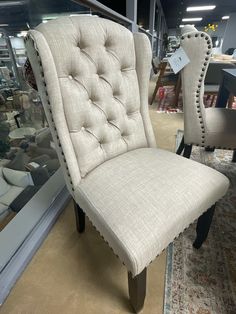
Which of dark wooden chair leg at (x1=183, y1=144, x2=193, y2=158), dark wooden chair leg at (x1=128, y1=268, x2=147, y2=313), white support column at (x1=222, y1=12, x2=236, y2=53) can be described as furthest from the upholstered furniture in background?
white support column at (x1=222, y1=12, x2=236, y2=53)

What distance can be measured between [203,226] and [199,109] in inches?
24.6

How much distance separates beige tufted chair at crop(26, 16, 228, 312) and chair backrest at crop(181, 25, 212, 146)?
24 centimetres

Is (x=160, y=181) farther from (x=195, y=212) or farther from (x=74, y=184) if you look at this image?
(x=74, y=184)

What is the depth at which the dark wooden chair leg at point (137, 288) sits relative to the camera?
0.60 m

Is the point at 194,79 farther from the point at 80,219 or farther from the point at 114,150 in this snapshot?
the point at 80,219

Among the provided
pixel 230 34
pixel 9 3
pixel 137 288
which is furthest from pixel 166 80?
pixel 230 34

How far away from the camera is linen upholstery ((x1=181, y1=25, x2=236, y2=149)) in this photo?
0.94 m

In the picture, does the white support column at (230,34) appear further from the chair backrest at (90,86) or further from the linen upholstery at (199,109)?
the chair backrest at (90,86)

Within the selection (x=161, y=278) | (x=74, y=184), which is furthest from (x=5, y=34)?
(x=161, y=278)

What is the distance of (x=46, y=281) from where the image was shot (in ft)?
2.69

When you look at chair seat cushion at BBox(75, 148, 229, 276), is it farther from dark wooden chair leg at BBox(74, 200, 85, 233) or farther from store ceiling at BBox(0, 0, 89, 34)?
store ceiling at BBox(0, 0, 89, 34)

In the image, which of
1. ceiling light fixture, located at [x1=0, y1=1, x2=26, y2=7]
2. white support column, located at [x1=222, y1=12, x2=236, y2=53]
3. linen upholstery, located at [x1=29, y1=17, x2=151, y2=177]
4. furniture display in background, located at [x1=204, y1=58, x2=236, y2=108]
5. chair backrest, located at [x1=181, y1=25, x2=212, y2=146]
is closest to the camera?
linen upholstery, located at [x1=29, y1=17, x2=151, y2=177]

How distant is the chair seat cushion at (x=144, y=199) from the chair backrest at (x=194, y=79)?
15.9 inches

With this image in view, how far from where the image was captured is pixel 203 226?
872 millimetres
